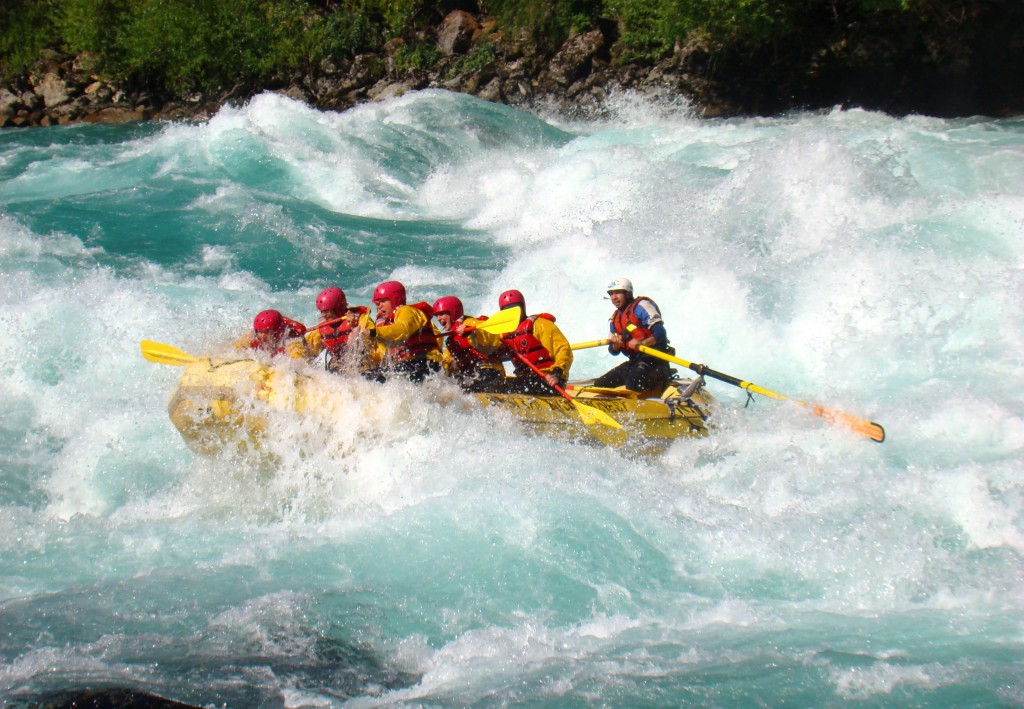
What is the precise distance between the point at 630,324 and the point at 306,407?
2.79 metres

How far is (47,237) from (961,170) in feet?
38.7

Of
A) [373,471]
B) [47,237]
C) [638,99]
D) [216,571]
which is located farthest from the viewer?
[638,99]

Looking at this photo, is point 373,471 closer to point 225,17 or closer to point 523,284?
point 523,284

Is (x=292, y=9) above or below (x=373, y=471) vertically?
above

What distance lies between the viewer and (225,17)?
2625 cm

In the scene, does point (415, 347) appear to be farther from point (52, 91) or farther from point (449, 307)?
point (52, 91)

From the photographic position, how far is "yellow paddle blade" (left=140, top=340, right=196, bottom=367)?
23.3 feet

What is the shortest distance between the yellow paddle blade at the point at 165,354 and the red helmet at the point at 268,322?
57 centimetres

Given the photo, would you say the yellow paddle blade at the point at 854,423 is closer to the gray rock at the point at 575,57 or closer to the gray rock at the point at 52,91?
the gray rock at the point at 575,57

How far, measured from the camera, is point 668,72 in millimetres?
21594

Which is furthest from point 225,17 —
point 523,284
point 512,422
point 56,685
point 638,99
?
point 56,685

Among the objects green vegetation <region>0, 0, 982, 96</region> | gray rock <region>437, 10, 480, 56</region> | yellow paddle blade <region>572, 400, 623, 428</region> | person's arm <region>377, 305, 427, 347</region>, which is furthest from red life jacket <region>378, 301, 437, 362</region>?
gray rock <region>437, 10, 480, 56</region>

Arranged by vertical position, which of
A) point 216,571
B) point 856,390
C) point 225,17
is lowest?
point 216,571

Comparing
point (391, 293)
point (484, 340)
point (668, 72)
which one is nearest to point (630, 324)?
point (484, 340)
